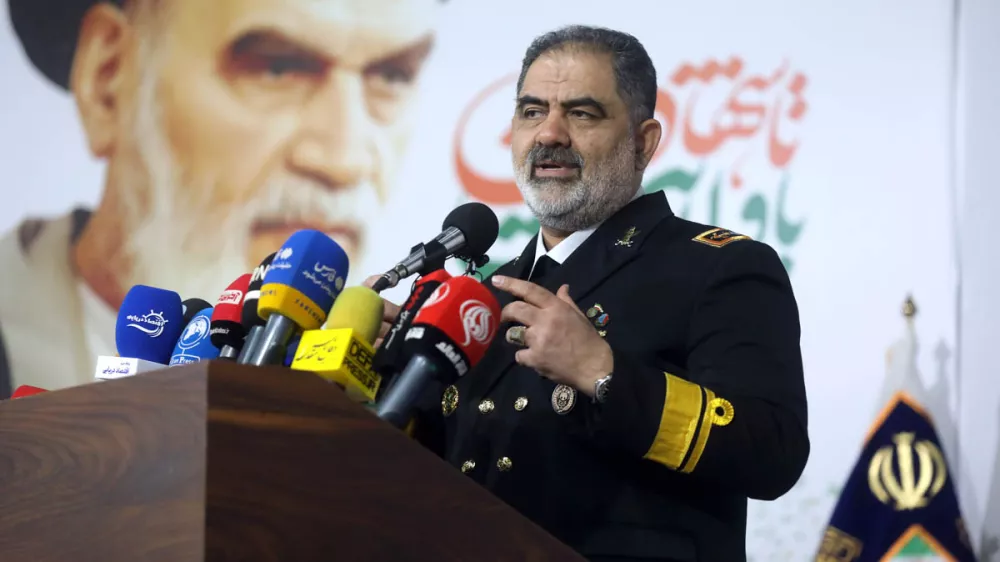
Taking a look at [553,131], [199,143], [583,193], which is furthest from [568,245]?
→ [199,143]

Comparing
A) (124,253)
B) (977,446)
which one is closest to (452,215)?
(977,446)

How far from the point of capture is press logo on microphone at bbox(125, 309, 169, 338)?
1492 millimetres

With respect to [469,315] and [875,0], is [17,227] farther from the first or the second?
[469,315]

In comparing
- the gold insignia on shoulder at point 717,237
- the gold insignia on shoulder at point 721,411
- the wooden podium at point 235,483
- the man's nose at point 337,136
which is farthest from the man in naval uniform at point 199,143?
the wooden podium at point 235,483

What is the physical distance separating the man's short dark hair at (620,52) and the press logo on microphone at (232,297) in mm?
848

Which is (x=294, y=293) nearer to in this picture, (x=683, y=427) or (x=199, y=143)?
(x=683, y=427)

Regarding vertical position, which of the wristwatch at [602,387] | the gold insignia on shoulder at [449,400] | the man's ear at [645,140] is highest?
the man's ear at [645,140]

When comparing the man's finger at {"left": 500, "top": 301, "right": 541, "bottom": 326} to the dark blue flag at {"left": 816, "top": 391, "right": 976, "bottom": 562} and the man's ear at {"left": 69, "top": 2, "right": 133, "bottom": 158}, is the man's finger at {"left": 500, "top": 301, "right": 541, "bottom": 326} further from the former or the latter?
the man's ear at {"left": 69, "top": 2, "right": 133, "bottom": 158}

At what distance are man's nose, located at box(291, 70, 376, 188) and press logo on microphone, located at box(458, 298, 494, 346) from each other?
2.48 meters

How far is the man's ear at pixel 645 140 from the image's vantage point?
2045 mm

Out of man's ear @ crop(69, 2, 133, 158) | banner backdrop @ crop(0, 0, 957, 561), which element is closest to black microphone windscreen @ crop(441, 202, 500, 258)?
banner backdrop @ crop(0, 0, 957, 561)

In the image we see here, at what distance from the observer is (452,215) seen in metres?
1.63

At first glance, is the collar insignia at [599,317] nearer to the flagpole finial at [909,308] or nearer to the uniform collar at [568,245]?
the uniform collar at [568,245]

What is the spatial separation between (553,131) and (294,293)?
2.68 feet
